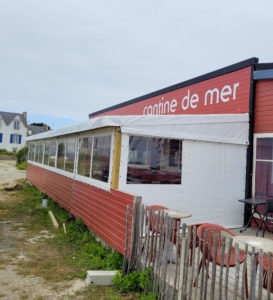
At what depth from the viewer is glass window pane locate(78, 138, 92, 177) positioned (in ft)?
22.8

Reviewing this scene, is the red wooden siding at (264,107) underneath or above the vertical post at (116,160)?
above

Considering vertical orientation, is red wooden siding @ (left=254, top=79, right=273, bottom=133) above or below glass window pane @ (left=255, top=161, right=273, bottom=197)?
above

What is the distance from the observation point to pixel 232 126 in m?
6.81

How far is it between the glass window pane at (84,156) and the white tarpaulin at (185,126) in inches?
16.3

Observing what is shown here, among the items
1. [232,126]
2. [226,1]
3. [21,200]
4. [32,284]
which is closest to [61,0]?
[226,1]

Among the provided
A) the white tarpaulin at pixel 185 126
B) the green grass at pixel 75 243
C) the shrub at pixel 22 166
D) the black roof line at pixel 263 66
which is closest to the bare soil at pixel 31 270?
the green grass at pixel 75 243

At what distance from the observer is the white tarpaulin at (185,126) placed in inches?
206

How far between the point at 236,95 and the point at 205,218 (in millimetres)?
3945

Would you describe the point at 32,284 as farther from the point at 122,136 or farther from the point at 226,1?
the point at 226,1

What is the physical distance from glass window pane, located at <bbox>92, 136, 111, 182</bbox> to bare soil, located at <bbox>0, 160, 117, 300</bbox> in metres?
1.91

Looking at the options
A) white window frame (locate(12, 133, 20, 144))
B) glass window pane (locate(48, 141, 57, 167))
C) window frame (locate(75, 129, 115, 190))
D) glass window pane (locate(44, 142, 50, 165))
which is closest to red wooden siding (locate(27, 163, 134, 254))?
window frame (locate(75, 129, 115, 190))

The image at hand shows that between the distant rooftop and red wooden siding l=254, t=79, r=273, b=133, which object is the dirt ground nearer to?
red wooden siding l=254, t=79, r=273, b=133

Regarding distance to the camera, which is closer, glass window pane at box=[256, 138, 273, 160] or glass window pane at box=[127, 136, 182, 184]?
glass window pane at box=[127, 136, 182, 184]

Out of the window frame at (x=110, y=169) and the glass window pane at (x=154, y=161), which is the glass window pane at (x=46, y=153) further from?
the glass window pane at (x=154, y=161)
